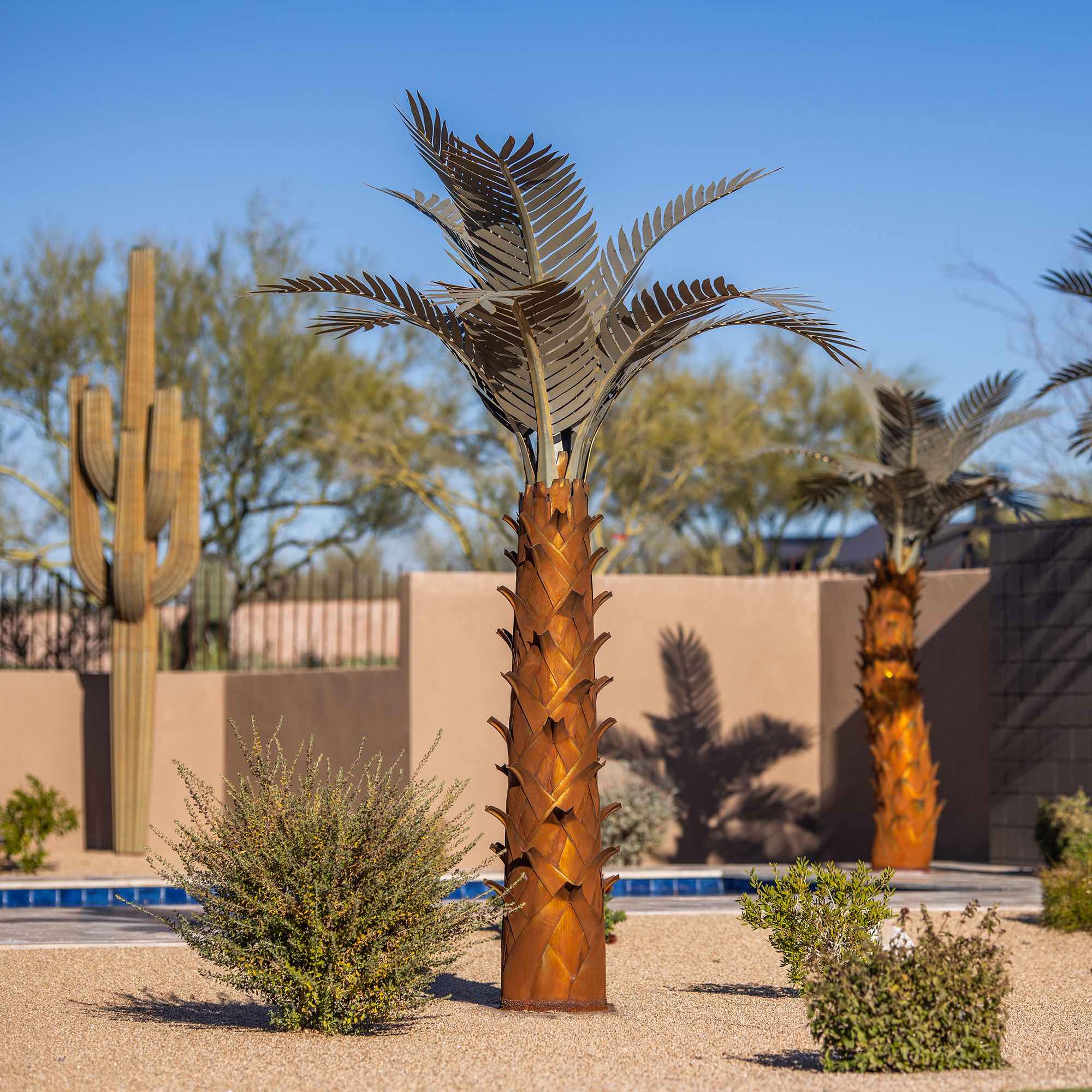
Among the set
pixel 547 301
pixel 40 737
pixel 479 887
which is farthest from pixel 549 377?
pixel 40 737

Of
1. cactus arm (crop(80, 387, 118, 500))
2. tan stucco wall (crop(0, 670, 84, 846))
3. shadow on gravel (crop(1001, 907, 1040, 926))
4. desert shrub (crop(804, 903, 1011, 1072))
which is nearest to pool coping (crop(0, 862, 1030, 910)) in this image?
shadow on gravel (crop(1001, 907, 1040, 926))

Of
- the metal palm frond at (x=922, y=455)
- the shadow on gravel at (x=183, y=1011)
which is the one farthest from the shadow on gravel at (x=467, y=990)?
the metal palm frond at (x=922, y=455)

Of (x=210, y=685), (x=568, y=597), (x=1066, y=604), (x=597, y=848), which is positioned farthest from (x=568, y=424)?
(x=210, y=685)

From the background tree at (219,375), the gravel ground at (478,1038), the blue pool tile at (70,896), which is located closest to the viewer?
the gravel ground at (478,1038)

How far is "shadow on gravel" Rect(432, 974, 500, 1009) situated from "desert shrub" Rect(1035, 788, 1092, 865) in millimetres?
5581

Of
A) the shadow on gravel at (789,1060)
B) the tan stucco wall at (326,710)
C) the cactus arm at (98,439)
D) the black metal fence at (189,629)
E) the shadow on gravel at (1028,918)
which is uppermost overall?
the cactus arm at (98,439)

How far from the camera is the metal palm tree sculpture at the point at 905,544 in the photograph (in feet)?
43.5

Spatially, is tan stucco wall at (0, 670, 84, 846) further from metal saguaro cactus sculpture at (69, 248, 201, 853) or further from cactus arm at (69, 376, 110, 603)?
cactus arm at (69, 376, 110, 603)

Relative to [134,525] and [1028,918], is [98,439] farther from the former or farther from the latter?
[1028,918]

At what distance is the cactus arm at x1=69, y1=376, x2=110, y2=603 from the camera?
15.1m

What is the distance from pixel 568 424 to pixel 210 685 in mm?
10274

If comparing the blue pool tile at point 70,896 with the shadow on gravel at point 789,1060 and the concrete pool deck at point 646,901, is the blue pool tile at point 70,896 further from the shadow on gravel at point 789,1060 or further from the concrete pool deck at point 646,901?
the shadow on gravel at point 789,1060

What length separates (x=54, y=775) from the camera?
16.2 meters

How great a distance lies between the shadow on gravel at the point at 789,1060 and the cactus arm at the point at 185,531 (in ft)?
34.0
